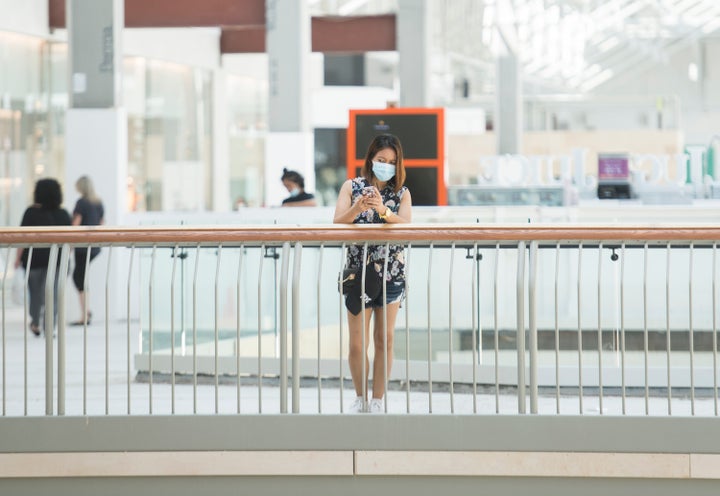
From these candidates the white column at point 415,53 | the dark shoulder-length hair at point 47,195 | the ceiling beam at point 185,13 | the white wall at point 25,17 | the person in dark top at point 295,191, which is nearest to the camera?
the dark shoulder-length hair at point 47,195

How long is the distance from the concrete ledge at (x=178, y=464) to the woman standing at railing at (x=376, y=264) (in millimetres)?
421

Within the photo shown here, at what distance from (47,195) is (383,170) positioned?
6.20 m

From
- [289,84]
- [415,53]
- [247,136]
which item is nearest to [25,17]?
[289,84]

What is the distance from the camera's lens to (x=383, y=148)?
22.9ft

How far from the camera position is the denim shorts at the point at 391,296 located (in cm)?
688

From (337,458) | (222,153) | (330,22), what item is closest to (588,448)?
(337,458)

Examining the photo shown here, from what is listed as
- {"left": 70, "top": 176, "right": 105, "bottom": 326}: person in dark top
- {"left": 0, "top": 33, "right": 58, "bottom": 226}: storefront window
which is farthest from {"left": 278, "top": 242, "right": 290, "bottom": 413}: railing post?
{"left": 0, "top": 33, "right": 58, "bottom": 226}: storefront window

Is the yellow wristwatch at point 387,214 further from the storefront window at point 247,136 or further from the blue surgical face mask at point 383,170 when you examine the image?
the storefront window at point 247,136

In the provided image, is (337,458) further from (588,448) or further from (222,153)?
(222,153)

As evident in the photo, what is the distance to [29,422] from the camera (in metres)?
6.62

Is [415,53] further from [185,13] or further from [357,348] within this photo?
[357,348]

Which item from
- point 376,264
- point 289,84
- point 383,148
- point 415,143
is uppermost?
point 289,84

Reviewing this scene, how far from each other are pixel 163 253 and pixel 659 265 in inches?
127

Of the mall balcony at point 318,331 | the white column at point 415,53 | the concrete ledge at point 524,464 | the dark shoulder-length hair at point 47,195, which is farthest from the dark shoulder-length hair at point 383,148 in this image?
the white column at point 415,53
